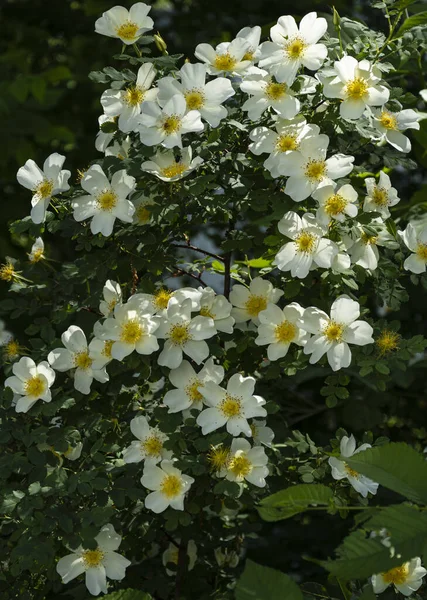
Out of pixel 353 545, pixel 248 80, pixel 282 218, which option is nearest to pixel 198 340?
pixel 282 218

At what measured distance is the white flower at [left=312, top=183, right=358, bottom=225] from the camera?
1.27 m

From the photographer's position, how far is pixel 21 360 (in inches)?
53.1

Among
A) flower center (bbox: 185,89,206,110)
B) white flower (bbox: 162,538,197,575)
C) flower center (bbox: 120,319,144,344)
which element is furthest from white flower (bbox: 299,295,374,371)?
white flower (bbox: 162,538,197,575)

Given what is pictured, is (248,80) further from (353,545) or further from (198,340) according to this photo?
(353,545)

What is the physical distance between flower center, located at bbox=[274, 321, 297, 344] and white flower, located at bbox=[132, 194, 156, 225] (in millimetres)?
251

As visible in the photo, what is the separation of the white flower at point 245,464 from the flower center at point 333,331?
0.18 meters

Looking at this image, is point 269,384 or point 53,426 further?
point 269,384

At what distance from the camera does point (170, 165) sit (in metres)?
1.29

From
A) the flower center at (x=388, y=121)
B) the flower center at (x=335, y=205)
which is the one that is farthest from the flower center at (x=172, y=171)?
the flower center at (x=388, y=121)

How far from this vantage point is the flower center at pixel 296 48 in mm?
1273

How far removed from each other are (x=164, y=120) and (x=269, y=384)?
1.96 ft

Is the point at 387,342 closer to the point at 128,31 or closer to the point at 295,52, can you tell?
the point at 295,52

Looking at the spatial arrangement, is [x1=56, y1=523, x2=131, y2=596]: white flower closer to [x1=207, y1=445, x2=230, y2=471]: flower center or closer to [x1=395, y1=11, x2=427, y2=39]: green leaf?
[x1=207, y1=445, x2=230, y2=471]: flower center

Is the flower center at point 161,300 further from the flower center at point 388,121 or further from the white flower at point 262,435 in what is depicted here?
the flower center at point 388,121
